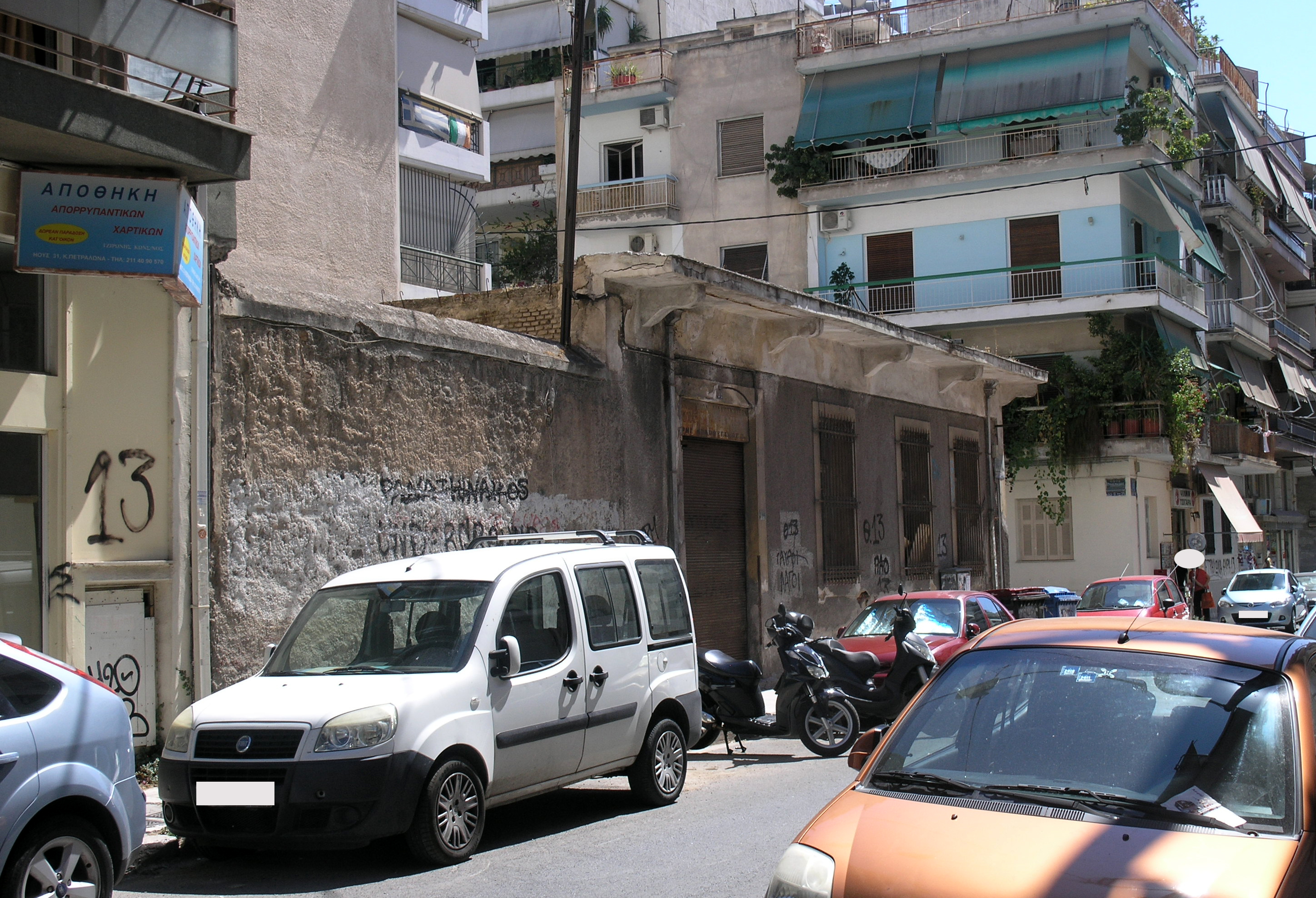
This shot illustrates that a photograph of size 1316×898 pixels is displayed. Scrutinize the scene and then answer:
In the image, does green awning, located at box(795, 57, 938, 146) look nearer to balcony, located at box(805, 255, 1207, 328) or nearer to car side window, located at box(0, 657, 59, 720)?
balcony, located at box(805, 255, 1207, 328)

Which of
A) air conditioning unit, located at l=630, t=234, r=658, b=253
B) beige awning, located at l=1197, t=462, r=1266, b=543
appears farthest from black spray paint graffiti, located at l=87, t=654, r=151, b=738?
beige awning, located at l=1197, t=462, r=1266, b=543

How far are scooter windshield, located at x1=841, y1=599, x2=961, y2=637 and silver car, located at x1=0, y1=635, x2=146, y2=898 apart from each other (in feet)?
29.6

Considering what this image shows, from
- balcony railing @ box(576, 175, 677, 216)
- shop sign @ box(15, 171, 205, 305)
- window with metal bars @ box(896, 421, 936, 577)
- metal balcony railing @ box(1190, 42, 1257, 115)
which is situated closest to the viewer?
shop sign @ box(15, 171, 205, 305)

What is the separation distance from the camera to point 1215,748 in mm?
3982

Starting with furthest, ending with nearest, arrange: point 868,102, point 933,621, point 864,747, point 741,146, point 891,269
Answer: point 741,146, point 891,269, point 868,102, point 933,621, point 864,747

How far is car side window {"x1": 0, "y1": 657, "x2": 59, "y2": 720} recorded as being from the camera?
520 cm

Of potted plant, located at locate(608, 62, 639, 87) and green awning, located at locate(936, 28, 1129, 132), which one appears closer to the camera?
green awning, located at locate(936, 28, 1129, 132)

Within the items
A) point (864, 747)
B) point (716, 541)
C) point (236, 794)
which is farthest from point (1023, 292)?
point (864, 747)

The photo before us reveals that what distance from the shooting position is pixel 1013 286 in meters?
32.0

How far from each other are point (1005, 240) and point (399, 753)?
94.2ft

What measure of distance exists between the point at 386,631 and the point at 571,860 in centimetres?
176

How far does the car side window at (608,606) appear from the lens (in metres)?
8.22

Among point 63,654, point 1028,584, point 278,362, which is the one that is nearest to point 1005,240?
point 1028,584

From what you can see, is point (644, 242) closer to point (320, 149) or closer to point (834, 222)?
point (834, 222)
